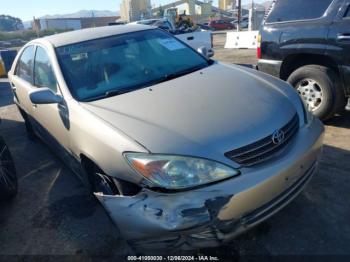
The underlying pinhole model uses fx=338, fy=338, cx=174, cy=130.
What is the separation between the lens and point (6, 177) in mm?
3584

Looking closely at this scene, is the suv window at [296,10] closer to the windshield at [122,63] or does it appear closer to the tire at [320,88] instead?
the tire at [320,88]

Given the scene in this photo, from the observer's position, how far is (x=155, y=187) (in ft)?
7.03

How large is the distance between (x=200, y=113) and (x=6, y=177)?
2329 mm

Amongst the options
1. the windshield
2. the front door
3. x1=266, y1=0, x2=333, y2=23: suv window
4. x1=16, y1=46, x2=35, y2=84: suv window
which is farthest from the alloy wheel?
x1=16, y1=46, x2=35, y2=84: suv window

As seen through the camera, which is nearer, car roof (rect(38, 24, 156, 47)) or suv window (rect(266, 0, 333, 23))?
car roof (rect(38, 24, 156, 47))

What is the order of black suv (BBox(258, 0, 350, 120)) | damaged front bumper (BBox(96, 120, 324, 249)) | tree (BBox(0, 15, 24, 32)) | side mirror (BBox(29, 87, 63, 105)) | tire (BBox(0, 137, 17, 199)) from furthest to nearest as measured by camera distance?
1. tree (BBox(0, 15, 24, 32))
2. black suv (BBox(258, 0, 350, 120))
3. tire (BBox(0, 137, 17, 199))
4. side mirror (BBox(29, 87, 63, 105))
5. damaged front bumper (BBox(96, 120, 324, 249))

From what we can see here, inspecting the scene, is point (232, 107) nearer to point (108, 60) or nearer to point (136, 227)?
point (136, 227)

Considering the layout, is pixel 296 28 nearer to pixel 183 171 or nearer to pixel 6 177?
pixel 183 171

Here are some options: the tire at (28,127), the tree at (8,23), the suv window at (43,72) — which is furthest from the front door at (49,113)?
A: the tree at (8,23)

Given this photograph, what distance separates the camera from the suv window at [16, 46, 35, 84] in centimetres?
417

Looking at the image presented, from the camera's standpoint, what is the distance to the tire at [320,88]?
172 inches

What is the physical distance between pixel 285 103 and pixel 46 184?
2868 millimetres

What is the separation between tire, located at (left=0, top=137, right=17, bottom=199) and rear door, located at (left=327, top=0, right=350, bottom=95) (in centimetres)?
407

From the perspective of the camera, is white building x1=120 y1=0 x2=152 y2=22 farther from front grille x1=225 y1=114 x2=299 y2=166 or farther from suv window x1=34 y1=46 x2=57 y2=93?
front grille x1=225 y1=114 x2=299 y2=166
